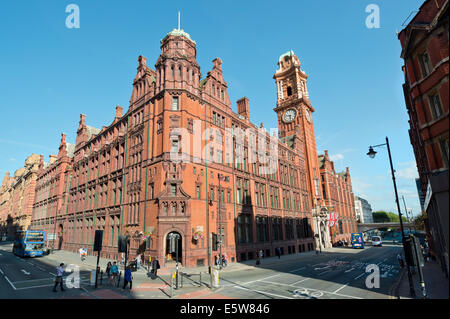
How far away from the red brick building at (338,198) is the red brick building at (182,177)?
61.4ft

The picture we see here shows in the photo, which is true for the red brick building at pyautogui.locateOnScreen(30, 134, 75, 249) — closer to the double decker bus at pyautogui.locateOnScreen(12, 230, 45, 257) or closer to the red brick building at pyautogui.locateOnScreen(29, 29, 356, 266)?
the red brick building at pyautogui.locateOnScreen(29, 29, 356, 266)

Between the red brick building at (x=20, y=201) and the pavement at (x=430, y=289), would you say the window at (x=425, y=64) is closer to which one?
the pavement at (x=430, y=289)

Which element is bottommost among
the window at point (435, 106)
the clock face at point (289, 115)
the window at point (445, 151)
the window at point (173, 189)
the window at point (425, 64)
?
the window at point (445, 151)

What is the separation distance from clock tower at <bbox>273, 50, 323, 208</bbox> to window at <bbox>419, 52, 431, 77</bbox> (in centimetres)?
5039

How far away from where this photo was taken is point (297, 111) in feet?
221

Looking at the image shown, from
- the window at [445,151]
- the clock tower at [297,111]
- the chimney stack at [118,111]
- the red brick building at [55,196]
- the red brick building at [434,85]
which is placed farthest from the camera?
the clock tower at [297,111]

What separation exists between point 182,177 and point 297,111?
4772 centimetres

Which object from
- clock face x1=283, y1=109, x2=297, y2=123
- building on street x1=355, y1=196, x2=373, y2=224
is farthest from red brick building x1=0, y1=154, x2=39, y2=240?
building on street x1=355, y1=196, x2=373, y2=224

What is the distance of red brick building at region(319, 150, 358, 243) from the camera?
237 ft

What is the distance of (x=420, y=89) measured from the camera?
536 inches

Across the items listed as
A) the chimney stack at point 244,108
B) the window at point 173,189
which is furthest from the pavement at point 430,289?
the chimney stack at point 244,108

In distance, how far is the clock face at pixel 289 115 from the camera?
67875 millimetres
